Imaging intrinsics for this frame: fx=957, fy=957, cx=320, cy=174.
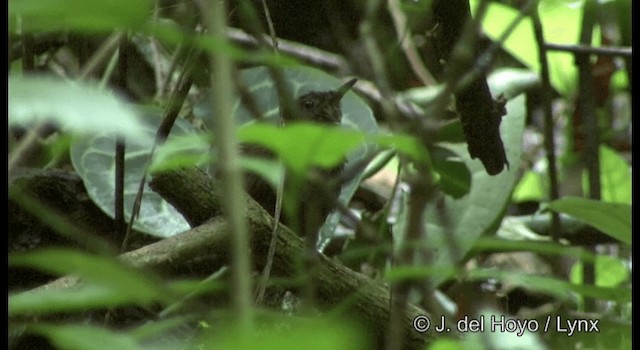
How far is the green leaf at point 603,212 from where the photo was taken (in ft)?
3.01

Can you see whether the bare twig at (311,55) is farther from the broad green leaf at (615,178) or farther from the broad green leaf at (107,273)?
the broad green leaf at (107,273)

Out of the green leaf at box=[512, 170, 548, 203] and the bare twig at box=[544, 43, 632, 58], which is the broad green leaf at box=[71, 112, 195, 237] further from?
the green leaf at box=[512, 170, 548, 203]

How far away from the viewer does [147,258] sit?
28.3 inches

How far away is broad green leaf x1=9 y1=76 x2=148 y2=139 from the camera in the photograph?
0.83 feet

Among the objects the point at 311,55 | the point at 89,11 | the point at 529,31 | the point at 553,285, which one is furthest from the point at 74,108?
the point at 529,31

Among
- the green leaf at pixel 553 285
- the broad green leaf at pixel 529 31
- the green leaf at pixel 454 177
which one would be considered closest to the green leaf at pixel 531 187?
the broad green leaf at pixel 529 31

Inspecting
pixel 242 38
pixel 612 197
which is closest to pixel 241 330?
pixel 242 38

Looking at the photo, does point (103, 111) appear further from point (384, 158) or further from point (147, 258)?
point (384, 158)

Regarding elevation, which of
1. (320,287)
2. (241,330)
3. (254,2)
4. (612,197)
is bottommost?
(612,197)

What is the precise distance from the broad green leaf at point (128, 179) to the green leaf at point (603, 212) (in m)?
0.42

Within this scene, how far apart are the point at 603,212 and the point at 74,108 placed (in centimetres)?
76

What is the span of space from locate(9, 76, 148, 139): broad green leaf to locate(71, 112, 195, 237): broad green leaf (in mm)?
785

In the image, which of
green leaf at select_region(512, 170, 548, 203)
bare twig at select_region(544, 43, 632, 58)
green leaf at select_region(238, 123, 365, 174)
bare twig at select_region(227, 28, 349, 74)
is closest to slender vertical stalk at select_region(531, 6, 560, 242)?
bare twig at select_region(544, 43, 632, 58)
